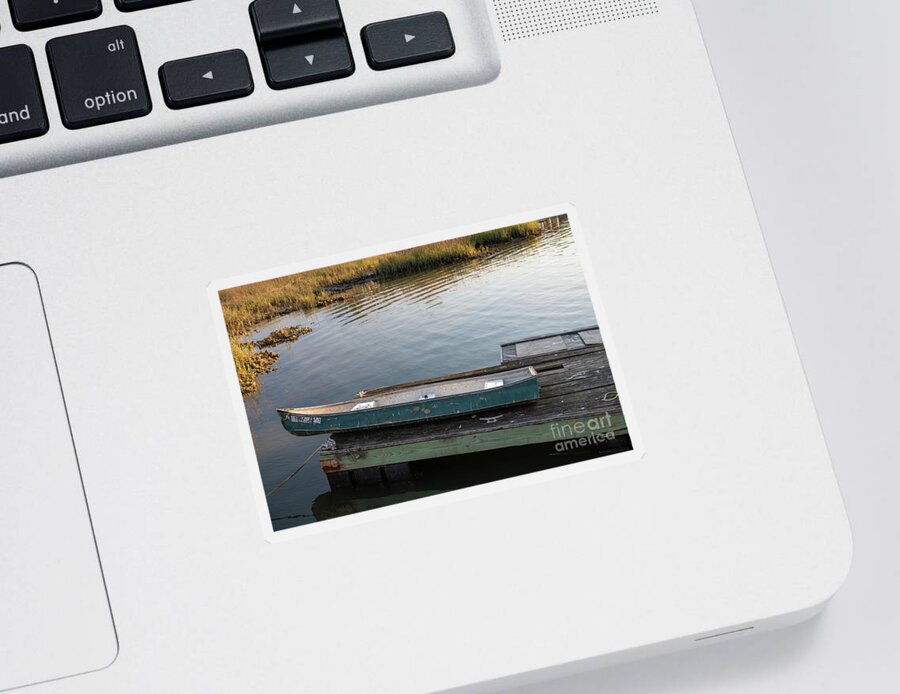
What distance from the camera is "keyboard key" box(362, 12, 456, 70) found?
34 cm

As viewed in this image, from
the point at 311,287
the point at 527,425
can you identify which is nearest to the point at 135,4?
the point at 311,287

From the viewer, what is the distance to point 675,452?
31 cm

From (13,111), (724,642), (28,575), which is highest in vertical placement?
(13,111)

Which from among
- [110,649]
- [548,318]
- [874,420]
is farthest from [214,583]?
[874,420]

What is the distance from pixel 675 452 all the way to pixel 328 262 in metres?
0.17

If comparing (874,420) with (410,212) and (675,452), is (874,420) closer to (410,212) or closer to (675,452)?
(675,452)

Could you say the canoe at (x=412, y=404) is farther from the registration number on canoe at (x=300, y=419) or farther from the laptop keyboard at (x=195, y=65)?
the laptop keyboard at (x=195, y=65)

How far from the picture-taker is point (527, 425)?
317mm

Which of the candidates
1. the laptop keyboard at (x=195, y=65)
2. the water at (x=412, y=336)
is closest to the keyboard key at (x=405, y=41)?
the laptop keyboard at (x=195, y=65)

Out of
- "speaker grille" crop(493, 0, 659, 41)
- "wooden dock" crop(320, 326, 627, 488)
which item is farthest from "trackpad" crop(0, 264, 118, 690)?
"speaker grille" crop(493, 0, 659, 41)

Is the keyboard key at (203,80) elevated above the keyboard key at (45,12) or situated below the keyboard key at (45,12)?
below

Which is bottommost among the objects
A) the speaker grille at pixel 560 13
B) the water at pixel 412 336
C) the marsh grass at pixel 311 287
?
the water at pixel 412 336

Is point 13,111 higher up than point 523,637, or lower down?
higher up

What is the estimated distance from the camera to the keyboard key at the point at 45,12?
33 cm
